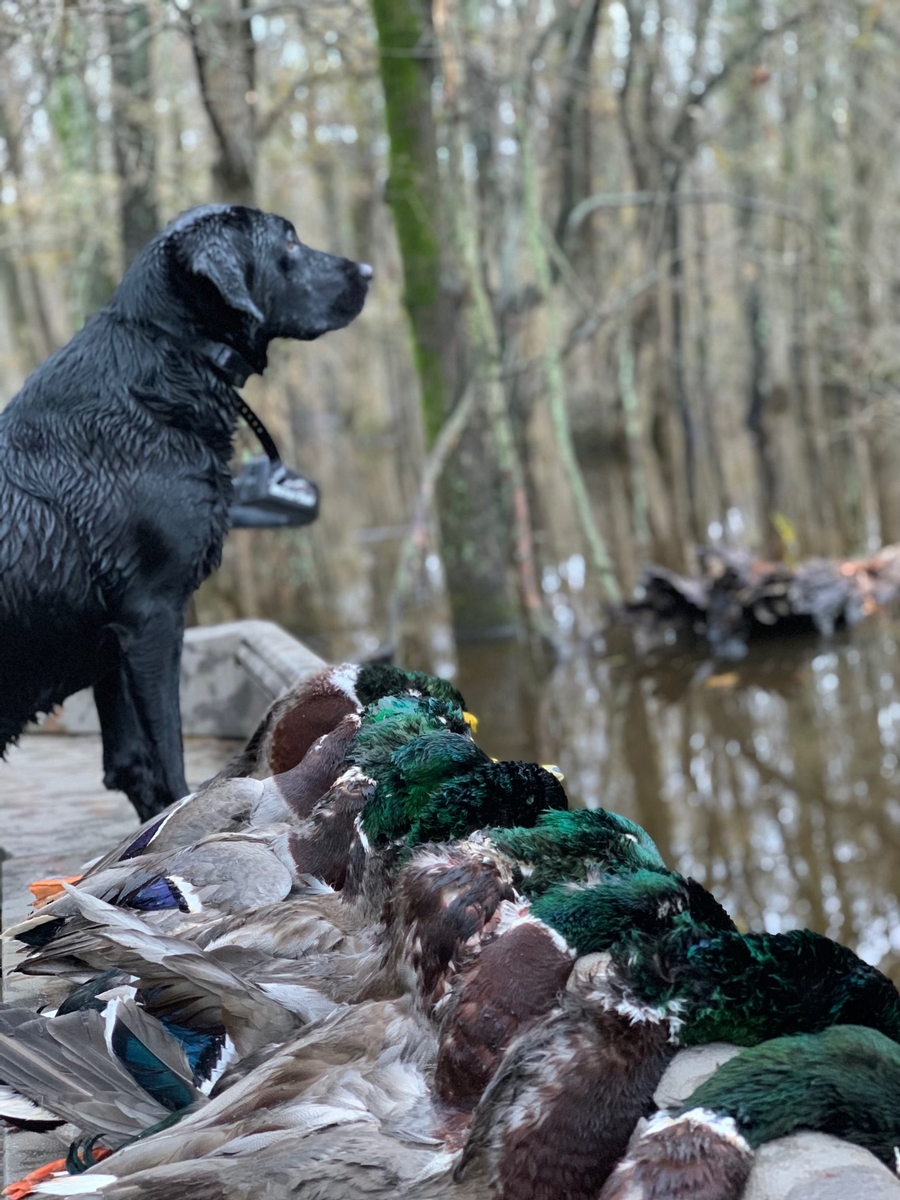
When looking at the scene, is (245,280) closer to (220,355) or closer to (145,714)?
(220,355)

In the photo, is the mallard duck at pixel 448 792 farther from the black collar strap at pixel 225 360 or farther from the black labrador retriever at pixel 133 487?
the black collar strap at pixel 225 360

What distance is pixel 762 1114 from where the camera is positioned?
72.3 inches

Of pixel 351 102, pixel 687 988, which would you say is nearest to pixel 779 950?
pixel 687 988

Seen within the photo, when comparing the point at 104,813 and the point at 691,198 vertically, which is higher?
the point at 691,198

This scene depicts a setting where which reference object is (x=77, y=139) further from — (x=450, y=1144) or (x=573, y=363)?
(x=573, y=363)

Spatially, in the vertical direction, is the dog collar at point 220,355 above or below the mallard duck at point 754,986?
above

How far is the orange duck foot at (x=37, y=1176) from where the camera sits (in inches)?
87.0

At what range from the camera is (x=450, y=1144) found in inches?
81.0

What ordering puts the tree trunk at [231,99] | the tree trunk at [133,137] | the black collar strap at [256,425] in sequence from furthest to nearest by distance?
the tree trunk at [133,137] < the tree trunk at [231,99] < the black collar strap at [256,425]

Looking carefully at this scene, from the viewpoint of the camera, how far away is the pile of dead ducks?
1.91m

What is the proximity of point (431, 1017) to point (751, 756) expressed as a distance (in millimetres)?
7513

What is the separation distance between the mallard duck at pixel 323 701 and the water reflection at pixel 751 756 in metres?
3.63

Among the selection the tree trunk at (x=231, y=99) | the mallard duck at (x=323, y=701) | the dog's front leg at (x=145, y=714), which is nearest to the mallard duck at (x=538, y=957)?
the mallard duck at (x=323, y=701)

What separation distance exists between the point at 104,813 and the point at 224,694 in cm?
129
